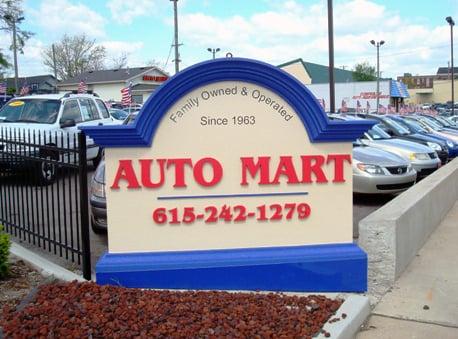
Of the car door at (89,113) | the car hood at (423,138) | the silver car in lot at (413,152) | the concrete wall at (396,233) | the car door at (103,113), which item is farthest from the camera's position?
the car hood at (423,138)

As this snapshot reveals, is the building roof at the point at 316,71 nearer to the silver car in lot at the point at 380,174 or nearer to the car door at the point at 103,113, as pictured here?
the car door at the point at 103,113

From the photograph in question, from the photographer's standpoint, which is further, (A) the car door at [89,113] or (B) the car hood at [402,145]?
(A) the car door at [89,113]

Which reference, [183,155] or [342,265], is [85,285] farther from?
[342,265]

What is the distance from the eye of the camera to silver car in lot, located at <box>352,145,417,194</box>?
9875 millimetres

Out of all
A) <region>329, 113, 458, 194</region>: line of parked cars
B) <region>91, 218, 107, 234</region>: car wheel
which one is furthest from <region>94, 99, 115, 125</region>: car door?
<region>91, 218, 107, 234</region>: car wheel

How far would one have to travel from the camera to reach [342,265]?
5012 mm

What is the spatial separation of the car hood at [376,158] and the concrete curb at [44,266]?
6398 millimetres

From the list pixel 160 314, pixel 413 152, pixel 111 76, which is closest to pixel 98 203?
pixel 160 314

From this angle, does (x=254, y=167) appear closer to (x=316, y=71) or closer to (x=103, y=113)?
(x=103, y=113)

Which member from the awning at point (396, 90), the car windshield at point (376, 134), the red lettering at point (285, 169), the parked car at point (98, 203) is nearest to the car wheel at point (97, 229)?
the parked car at point (98, 203)

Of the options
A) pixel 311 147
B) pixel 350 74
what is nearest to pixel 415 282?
pixel 311 147

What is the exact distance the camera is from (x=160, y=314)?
4160 mm

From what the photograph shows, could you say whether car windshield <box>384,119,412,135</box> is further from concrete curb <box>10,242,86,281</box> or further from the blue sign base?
concrete curb <box>10,242,86,281</box>

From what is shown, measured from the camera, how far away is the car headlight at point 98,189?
22.0 feet
